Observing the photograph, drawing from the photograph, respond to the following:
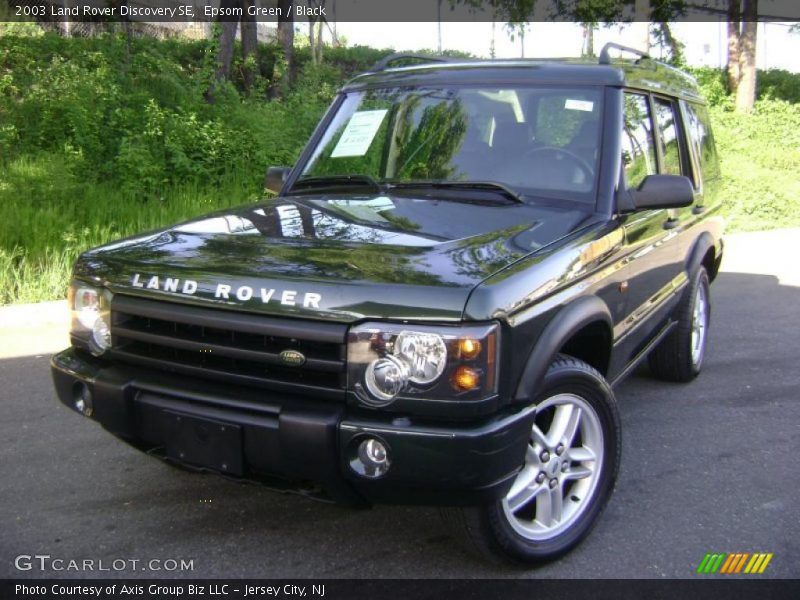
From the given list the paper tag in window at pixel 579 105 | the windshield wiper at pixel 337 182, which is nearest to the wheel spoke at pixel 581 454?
the windshield wiper at pixel 337 182

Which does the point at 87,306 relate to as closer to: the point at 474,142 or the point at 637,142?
the point at 474,142

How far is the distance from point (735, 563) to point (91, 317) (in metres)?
2.67

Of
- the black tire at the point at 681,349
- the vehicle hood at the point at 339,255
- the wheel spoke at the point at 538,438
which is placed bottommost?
the black tire at the point at 681,349

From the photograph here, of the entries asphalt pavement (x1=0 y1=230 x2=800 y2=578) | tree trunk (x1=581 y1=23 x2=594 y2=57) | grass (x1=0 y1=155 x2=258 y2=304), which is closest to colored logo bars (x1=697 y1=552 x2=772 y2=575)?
asphalt pavement (x1=0 y1=230 x2=800 y2=578)

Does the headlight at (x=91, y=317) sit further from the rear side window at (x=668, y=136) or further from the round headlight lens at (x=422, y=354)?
the rear side window at (x=668, y=136)

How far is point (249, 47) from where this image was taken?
16531 mm

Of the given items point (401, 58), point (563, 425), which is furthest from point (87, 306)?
point (401, 58)

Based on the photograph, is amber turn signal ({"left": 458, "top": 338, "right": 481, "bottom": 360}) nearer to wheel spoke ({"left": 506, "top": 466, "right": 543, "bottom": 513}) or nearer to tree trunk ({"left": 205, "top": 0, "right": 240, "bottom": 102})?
wheel spoke ({"left": 506, "top": 466, "right": 543, "bottom": 513})

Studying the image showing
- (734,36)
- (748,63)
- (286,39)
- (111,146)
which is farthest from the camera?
(734,36)

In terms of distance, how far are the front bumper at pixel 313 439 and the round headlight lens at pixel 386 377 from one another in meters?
0.07

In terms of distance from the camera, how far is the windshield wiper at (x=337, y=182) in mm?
4098

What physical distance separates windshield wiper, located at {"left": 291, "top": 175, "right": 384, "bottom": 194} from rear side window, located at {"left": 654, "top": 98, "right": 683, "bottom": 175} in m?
1.67

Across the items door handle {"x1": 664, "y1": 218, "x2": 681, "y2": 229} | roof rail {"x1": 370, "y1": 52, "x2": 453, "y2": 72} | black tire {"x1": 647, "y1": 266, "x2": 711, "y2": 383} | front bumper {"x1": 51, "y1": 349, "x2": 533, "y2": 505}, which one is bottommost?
black tire {"x1": 647, "y1": 266, "x2": 711, "y2": 383}

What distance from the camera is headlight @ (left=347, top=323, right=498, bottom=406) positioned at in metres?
2.66
